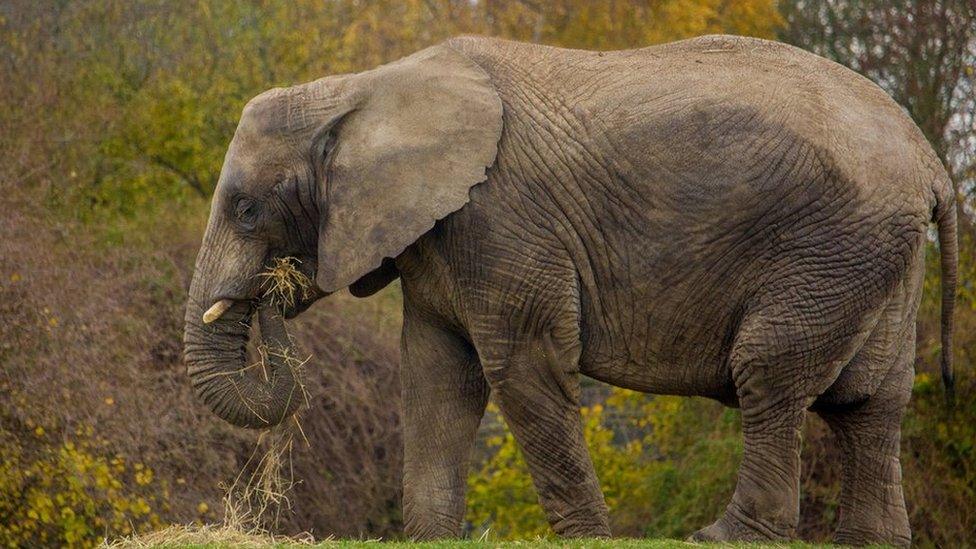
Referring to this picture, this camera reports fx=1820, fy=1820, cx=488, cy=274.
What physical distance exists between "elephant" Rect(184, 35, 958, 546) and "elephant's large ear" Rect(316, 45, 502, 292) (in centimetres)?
1

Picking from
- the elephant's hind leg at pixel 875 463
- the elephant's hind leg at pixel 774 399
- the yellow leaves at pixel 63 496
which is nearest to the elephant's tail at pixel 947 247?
the elephant's hind leg at pixel 875 463

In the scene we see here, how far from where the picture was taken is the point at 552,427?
8.87 metres

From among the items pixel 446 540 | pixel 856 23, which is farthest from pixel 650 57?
pixel 856 23

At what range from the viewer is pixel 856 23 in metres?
17.9

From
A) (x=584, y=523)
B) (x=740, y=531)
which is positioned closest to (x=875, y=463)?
(x=740, y=531)

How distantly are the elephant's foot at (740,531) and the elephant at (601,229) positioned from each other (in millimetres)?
12

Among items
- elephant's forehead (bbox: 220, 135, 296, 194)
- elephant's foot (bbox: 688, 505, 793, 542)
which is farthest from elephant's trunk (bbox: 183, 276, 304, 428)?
elephant's foot (bbox: 688, 505, 793, 542)

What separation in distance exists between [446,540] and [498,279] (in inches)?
53.6

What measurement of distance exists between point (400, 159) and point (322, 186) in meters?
0.43

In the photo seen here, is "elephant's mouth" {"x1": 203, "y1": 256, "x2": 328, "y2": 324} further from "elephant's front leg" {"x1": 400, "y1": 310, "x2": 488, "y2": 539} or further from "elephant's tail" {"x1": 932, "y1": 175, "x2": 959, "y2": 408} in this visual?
"elephant's tail" {"x1": 932, "y1": 175, "x2": 959, "y2": 408}

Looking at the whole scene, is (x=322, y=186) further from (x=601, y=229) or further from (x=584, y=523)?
(x=584, y=523)

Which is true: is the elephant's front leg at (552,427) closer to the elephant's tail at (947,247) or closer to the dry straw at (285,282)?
the dry straw at (285,282)

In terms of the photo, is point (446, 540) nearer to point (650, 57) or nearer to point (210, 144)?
point (650, 57)

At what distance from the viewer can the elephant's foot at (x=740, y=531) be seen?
348 inches
